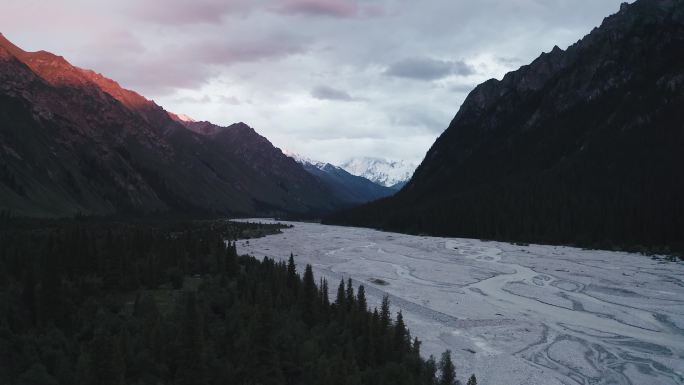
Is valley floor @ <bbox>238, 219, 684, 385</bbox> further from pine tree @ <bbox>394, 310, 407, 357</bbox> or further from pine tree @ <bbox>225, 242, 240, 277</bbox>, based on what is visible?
pine tree @ <bbox>225, 242, 240, 277</bbox>

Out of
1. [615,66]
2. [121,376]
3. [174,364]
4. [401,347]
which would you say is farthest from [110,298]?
[615,66]

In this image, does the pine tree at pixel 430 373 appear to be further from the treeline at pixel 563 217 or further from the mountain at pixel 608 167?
the mountain at pixel 608 167

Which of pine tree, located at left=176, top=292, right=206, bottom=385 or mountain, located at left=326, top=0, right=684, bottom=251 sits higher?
mountain, located at left=326, top=0, right=684, bottom=251

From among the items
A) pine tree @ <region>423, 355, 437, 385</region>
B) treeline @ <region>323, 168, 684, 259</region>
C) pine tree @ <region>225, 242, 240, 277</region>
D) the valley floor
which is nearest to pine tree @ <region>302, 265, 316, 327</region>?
the valley floor

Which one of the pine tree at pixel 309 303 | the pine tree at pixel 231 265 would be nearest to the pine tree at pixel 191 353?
the pine tree at pixel 309 303

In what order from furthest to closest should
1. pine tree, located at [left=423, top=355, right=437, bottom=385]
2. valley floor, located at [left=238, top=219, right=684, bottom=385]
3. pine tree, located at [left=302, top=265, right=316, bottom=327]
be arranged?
pine tree, located at [left=302, top=265, right=316, bottom=327] → valley floor, located at [left=238, top=219, right=684, bottom=385] → pine tree, located at [left=423, top=355, right=437, bottom=385]

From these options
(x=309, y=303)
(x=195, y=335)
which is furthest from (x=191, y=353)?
(x=309, y=303)

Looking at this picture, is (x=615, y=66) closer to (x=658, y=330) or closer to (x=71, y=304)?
(x=658, y=330)
